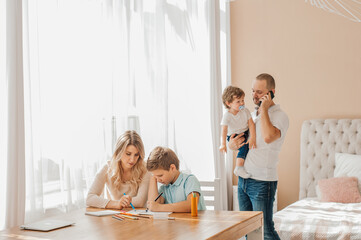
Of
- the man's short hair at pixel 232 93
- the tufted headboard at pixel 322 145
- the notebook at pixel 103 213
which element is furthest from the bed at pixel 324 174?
the notebook at pixel 103 213

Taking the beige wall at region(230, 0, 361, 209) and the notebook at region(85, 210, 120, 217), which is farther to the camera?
the beige wall at region(230, 0, 361, 209)

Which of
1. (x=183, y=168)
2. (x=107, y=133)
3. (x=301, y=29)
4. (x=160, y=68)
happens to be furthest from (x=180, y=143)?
(x=301, y=29)

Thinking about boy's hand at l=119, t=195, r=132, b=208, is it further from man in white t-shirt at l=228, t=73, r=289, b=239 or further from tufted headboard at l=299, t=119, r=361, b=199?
tufted headboard at l=299, t=119, r=361, b=199

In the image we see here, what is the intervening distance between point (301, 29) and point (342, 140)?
1.26m

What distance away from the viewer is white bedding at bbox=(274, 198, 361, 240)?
3158 millimetres

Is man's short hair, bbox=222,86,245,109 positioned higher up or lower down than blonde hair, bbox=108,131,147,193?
higher up

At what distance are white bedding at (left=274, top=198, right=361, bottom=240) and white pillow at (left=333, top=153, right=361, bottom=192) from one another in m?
0.39

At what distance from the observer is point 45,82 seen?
307cm

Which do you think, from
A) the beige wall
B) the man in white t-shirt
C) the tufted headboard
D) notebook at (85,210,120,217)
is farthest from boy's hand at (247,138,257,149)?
the beige wall

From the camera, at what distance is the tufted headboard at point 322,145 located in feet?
14.9

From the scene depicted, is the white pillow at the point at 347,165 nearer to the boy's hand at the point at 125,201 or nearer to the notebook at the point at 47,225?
the boy's hand at the point at 125,201

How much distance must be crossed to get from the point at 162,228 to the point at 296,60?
11.0ft

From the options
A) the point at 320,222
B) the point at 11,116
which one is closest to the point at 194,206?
the point at 11,116

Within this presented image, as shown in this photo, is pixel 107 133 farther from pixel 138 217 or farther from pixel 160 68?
pixel 138 217
